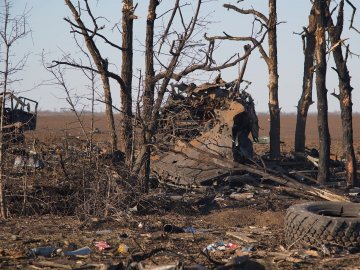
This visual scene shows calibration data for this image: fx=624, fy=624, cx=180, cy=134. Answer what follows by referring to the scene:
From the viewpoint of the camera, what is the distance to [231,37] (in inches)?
754

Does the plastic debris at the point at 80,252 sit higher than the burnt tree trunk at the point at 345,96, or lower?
lower

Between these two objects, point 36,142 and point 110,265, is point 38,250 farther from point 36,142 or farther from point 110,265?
point 36,142

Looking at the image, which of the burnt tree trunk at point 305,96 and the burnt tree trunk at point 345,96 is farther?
the burnt tree trunk at point 305,96

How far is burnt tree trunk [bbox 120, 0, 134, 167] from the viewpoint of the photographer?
12703 millimetres

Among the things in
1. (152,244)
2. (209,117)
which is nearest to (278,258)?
(152,244)

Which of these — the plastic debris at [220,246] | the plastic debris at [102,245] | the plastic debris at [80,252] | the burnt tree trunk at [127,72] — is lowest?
the plastic debris at [80,252]

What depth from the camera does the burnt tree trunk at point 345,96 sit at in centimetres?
1523

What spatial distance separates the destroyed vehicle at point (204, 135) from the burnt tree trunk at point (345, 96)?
2255 mm

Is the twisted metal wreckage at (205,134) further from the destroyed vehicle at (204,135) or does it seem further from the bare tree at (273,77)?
the bare tree at (273,77)

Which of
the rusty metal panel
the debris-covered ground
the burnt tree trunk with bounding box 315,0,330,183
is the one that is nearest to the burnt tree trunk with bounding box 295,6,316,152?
the debris-covered ground

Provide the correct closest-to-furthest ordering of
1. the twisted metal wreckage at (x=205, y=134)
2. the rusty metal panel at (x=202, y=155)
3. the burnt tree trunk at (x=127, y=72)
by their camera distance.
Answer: the burnt tree trunk at (x=127, y=72)
the twisted metal wreckage at (x=205, y=134)
the rusty metal panel at (x=202, y=155)

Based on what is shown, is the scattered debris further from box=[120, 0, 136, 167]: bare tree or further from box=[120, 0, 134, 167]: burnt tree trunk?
box=[120, 0, 136, 167]: bare tree

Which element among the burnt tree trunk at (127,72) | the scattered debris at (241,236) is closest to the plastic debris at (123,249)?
the scattered debris at (241,236)

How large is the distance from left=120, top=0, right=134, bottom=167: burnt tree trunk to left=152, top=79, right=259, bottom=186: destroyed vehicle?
2.60ft
